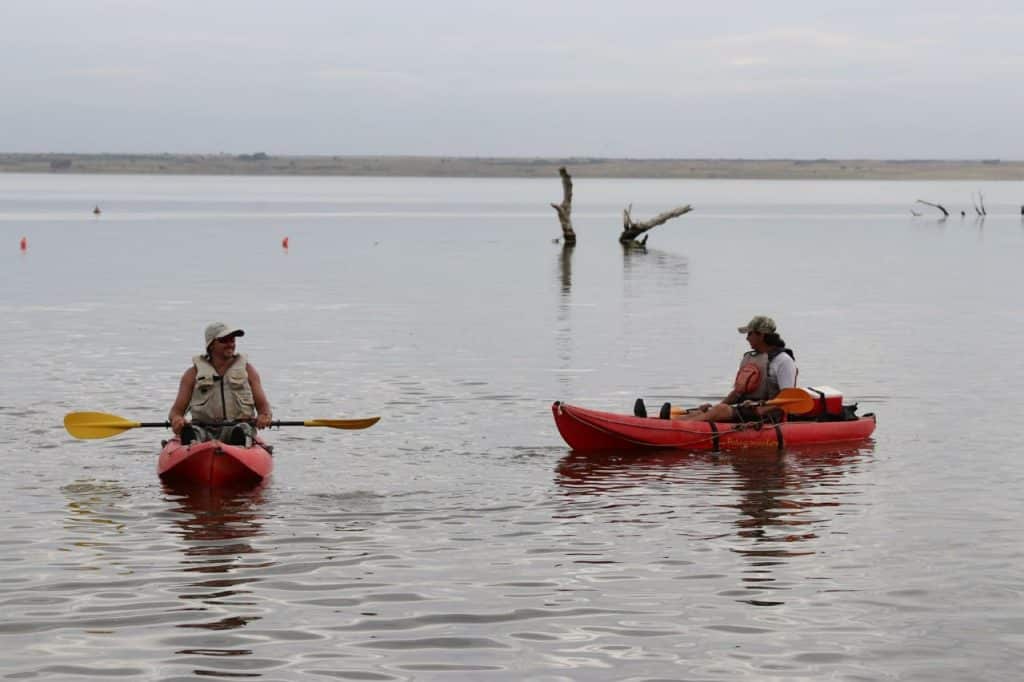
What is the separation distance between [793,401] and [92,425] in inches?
336

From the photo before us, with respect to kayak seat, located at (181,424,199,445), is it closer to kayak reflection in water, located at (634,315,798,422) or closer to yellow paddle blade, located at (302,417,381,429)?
yellow paddle blade, located at (302,417,381,429)

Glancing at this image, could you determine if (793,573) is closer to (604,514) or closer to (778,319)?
(604,514)

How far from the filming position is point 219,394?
55.6 feet

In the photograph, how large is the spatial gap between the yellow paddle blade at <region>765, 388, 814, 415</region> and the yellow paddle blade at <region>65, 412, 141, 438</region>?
7950 mm

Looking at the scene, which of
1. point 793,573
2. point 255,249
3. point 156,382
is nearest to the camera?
point 793,573

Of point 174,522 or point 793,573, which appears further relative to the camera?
point 174,522

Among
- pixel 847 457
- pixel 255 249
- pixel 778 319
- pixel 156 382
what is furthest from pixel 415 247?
pixel 847 457

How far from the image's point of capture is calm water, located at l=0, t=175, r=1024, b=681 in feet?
36.2

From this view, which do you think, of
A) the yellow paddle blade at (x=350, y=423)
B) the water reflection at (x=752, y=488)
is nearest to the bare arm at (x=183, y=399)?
the yellow paddle blade at (x=350, y=423)

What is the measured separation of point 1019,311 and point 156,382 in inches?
956

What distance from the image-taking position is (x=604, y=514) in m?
15.8

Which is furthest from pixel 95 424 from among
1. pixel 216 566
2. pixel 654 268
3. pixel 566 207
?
pixel 566 207

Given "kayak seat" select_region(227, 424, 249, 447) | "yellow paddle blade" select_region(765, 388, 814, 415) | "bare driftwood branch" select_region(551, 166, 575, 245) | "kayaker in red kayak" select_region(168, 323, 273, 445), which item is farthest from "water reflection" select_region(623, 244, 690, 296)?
"kayak seat" select_region(227, 424, 249, 447)

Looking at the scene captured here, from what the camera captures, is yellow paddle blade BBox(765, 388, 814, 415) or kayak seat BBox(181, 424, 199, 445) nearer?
kayak seat BBox(181, 424, 199, 445)
